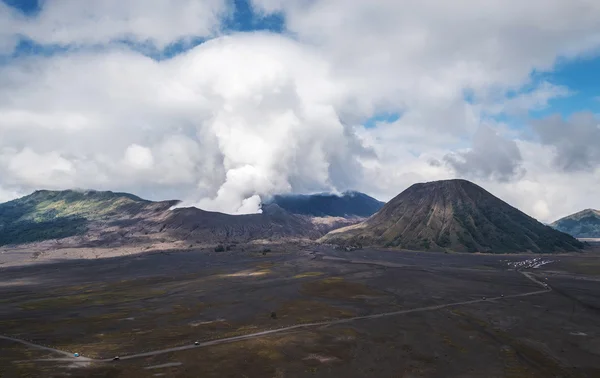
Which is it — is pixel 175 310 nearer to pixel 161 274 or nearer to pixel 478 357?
pixel 478 357

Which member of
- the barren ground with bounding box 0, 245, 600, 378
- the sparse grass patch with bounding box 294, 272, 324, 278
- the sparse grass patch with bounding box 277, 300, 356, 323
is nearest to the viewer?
the barren ground with bounding box 0, 245, 600, 378

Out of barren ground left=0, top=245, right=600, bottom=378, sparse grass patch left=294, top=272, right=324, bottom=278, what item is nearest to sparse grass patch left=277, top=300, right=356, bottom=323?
barren ground left=0, top=245, right=600, bottom=378

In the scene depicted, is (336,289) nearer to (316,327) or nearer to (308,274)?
(308,274)

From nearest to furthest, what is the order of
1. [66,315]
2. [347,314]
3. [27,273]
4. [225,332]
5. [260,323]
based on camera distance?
1. [225,332]
2. [260,323]
3. [347,314]
4. [66,315]
5. [27,273]

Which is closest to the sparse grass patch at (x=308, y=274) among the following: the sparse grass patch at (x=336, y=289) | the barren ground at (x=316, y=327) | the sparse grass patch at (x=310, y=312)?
the barren ground at (x=316, y=327)

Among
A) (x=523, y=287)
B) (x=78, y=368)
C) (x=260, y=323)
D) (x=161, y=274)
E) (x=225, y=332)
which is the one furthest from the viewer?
(x=161, y=274)

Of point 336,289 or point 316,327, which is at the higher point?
point 336,289

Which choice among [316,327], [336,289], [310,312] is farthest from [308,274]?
[316,327]

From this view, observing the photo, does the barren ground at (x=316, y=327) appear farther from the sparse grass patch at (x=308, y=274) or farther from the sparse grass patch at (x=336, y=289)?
the sparse grass patch at (x=308, y=274)

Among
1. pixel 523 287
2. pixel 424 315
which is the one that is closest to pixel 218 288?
pixel 424 315

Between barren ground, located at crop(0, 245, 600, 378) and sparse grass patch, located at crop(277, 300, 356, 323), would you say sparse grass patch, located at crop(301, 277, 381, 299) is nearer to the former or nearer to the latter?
barren ground, located at crop(0, 245, 600, 378)

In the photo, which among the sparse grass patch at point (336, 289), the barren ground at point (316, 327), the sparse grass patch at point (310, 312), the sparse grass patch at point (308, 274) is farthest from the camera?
the sparse grass patch at point (308, 274)
